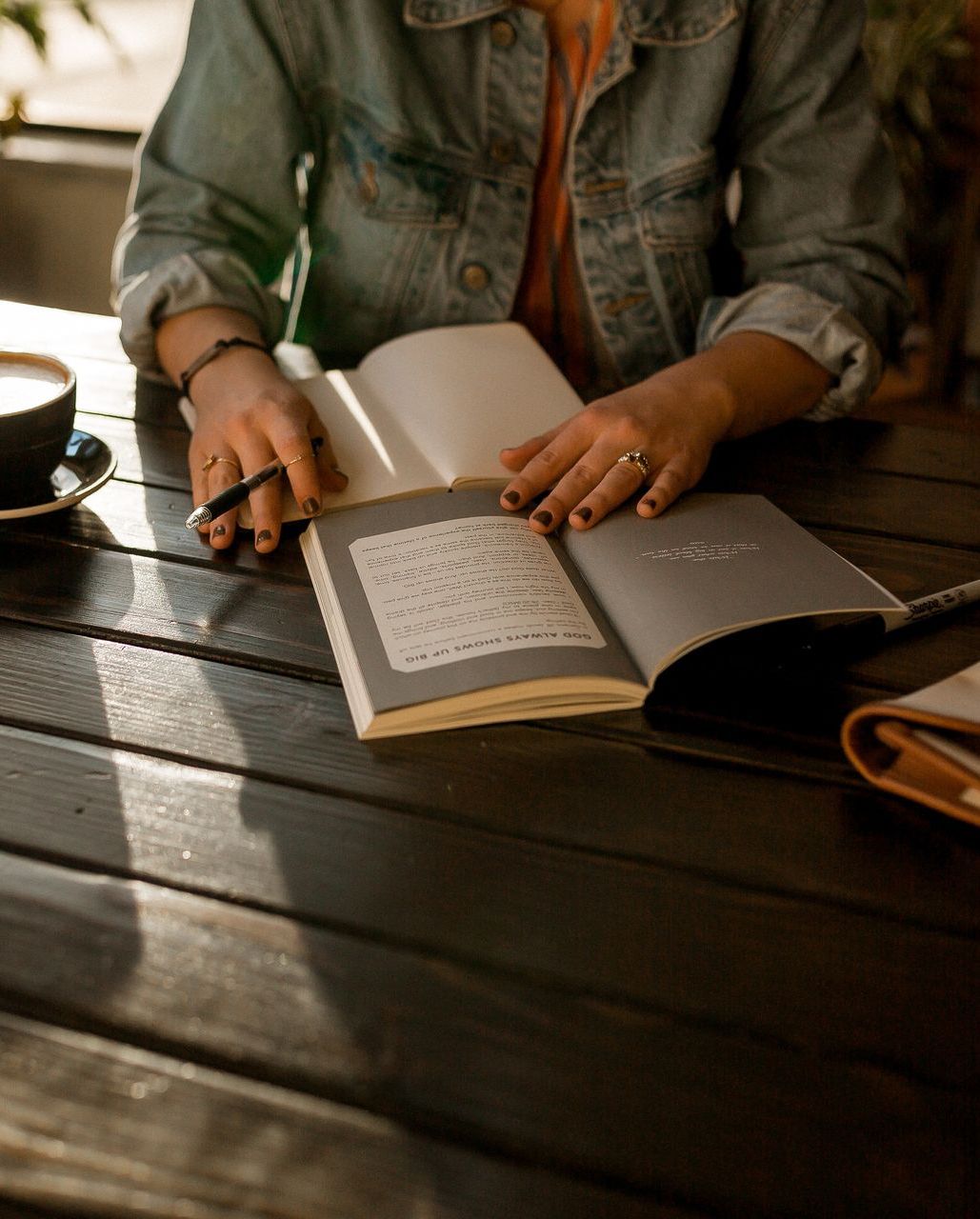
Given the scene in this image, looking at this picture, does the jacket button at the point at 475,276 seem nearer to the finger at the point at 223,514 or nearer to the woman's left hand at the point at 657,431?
the woman's left hand at the point at 657,431

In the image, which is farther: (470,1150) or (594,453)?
(594,453)

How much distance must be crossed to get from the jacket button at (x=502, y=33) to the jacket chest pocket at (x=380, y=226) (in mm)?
135

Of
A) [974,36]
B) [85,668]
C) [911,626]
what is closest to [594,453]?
[911,626]

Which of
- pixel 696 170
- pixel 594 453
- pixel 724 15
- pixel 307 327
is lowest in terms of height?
pixel 307 327

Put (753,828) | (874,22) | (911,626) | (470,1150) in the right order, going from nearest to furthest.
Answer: (470,1150), (753,828), (911,626), (874,22)

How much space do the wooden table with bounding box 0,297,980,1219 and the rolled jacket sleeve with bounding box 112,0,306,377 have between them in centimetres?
41

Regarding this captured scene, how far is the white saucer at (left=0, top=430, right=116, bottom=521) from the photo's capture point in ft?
2.73

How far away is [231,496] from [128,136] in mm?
1739

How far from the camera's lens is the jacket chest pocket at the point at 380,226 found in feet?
3.76

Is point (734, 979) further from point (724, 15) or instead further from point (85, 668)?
point (724, 15)

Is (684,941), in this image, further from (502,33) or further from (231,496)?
(502,33)

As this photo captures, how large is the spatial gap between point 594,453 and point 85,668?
43 centimetres

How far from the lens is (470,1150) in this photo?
0.45 meters

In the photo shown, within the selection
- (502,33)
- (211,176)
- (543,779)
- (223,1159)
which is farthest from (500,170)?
(223,1159)
